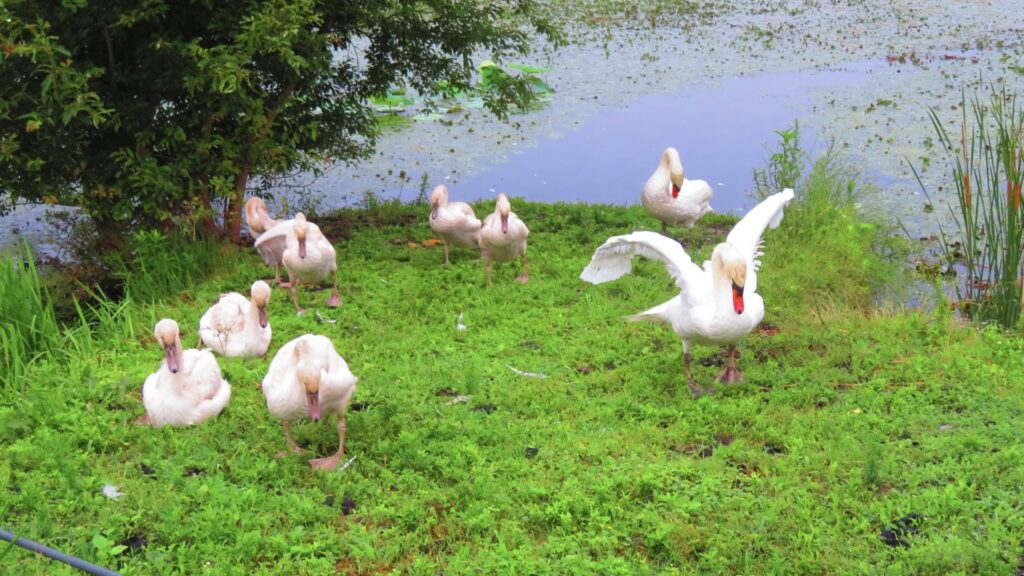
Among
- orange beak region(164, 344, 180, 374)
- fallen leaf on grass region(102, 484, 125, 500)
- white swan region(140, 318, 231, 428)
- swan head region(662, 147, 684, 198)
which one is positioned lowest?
fallen leaf on grass region(102, 484, 125, 500)

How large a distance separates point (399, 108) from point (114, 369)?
8.60 m

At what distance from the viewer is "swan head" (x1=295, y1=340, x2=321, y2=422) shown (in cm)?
489

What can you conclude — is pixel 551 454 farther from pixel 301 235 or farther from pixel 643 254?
pixel 301 235

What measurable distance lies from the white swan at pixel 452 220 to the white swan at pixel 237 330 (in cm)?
208

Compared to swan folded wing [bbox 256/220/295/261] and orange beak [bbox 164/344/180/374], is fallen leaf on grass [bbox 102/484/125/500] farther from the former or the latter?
swan folded wing [bbox 256/220/295/261]

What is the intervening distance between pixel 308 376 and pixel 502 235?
130 inches

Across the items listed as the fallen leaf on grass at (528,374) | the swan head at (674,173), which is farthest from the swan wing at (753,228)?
the swan head at (674,173)

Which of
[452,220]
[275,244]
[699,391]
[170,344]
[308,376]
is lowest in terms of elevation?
[699,391]

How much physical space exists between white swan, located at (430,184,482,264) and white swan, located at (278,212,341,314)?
3.70 feet

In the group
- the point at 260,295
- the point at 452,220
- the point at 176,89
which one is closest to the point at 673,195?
the point at 452,220

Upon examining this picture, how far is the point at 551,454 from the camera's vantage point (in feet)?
17.2

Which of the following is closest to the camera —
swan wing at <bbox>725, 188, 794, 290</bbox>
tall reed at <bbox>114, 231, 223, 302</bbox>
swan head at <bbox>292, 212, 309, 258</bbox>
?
swan wing at <bbox>725, 188, 794, 290</bbox>

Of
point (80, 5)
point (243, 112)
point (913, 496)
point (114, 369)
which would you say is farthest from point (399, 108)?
point (913, 496)

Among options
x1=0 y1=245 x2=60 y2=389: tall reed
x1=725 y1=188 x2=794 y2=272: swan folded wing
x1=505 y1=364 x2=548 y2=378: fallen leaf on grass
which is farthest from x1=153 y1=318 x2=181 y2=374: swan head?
x1=725 y1=188 x2=794 y2=272: swan folded wing
